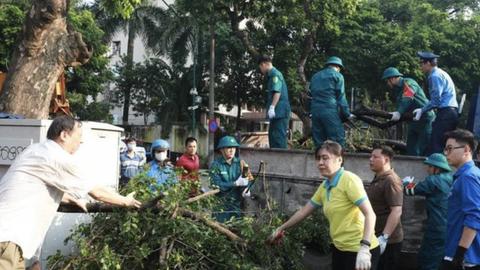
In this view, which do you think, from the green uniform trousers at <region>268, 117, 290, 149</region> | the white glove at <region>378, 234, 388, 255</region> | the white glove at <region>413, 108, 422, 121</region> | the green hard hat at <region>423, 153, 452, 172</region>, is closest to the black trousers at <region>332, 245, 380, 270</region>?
the white glove at <region>378, 234, 388, 255</region>

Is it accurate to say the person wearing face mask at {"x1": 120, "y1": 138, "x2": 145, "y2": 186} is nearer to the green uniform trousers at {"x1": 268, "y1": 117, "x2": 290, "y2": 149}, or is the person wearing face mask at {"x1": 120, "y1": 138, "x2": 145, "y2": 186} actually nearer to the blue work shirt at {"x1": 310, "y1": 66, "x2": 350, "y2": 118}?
the green uniform trousers at {"x1": 268, "y1": 117, "x2": 290, "y2": 149}

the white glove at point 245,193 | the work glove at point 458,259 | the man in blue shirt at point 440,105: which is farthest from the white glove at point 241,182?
the work glove at point 458,259

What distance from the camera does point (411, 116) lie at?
723cm

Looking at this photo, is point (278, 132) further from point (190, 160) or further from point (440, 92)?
point (440, 92)

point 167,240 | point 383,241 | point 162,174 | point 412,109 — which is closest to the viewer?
point 167,240

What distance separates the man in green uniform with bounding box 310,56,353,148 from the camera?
7051 mm

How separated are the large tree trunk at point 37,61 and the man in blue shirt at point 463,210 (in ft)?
15.2

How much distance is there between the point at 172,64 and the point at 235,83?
5.97 meters

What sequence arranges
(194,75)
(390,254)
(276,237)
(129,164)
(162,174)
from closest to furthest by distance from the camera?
(276,237) < (390,254) < (162,174) < (129,164) < (194,75)

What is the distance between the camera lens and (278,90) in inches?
293

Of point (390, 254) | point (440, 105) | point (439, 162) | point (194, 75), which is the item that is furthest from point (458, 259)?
point (194, 75)

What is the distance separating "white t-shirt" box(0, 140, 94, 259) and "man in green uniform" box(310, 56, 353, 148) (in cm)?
420

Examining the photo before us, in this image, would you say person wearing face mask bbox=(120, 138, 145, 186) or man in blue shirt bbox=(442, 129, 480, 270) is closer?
man in blue shirt bbox=(442, 129, 480, 270)

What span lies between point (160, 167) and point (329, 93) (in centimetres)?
254
